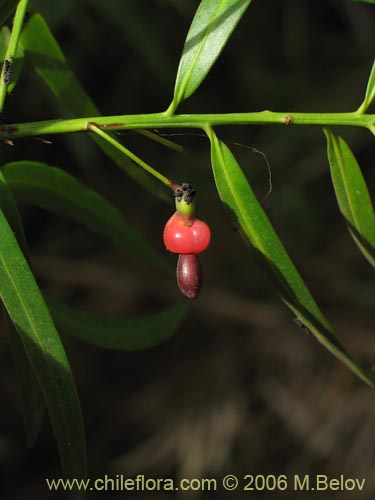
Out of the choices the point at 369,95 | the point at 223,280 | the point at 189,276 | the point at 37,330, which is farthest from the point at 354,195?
the point at 223,280

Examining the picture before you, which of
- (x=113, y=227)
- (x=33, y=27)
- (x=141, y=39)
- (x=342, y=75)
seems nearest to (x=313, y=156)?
(x=342, y=75)

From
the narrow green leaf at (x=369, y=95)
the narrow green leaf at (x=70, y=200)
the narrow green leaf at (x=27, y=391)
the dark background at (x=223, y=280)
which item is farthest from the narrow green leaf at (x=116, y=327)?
the dark background at (x=223, y=280)

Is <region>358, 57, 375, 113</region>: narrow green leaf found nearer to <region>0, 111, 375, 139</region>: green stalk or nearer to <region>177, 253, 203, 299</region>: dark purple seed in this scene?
<region>0, 111, 375, 139</region>: green stalk

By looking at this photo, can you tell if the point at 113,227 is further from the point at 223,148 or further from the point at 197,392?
the point at 197,392

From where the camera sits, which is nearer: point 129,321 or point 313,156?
point 129,321

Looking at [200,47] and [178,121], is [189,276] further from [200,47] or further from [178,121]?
[200,47]
